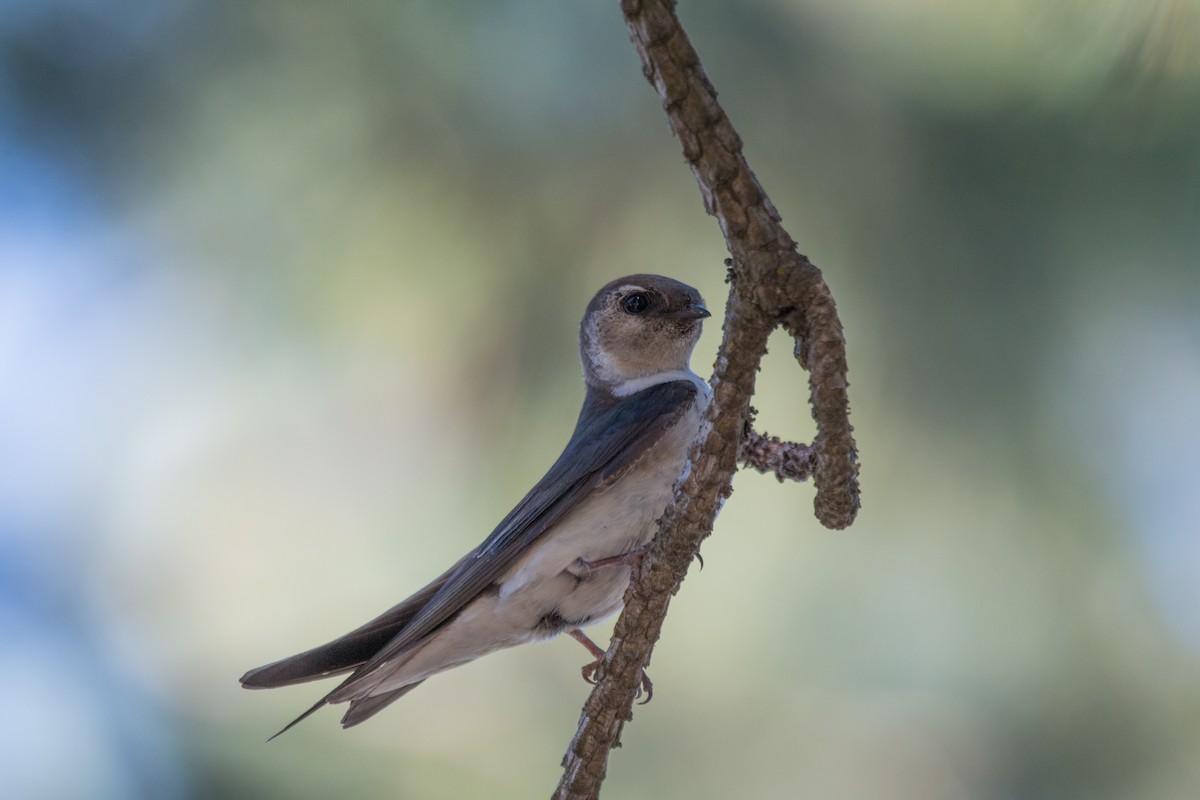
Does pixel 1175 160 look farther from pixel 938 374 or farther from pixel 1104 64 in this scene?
Answer: pixel 938 374

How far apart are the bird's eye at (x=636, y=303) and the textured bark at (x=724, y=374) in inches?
49.4

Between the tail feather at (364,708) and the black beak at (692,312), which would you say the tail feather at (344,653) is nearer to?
the tail feather at (364,708)

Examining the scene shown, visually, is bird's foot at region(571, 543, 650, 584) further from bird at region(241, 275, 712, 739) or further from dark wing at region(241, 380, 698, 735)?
dark wing at region(241, 380, 698, 735)

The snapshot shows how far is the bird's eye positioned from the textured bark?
126 centimetres

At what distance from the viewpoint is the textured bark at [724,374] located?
1366 mm

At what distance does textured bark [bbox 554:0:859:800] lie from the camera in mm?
1366

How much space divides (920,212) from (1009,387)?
52cm

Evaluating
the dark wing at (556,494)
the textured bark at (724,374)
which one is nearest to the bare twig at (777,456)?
the textured bark at (724,374)

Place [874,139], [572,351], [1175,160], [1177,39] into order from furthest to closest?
[572,351] → [874,139] → [1175,160] → [1177,39]

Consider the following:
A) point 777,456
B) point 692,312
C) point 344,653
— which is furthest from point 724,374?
point 692,312

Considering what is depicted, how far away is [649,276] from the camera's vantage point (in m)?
2.99

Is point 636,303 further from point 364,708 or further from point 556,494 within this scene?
point 364,708

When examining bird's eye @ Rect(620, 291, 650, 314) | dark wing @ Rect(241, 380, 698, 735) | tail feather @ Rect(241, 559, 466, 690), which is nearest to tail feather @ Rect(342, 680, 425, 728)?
dark wing @ Rect(241, 380, 698, 735)

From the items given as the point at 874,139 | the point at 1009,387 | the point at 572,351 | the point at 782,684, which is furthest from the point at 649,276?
the point at 782,684
